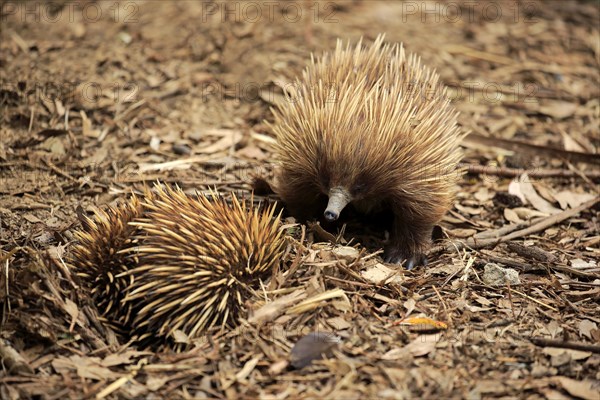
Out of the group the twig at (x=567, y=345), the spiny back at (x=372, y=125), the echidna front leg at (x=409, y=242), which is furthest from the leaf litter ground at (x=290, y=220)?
the spiny back at (x=372, y=125)

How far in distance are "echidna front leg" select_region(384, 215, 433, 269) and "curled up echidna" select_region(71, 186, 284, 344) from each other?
3.11 feet

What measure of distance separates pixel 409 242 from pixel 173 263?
5.34ft

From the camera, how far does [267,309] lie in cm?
361

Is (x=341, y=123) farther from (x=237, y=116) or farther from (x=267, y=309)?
(x=237, y=116)

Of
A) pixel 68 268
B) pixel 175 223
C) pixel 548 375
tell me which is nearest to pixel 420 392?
pixel 548 375

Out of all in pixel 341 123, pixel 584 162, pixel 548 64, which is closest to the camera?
pixel 341 123

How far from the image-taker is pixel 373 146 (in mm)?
3896

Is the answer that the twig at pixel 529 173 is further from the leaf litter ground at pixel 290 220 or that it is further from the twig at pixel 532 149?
the twig at pixel 532 149

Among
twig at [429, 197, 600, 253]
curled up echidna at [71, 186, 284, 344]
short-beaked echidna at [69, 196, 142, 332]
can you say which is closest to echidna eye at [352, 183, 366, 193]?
curled up echidna at [71, 186, 284, 344]

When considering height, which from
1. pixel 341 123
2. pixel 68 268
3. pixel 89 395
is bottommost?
pixel 89 395

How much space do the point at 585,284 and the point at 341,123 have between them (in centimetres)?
179

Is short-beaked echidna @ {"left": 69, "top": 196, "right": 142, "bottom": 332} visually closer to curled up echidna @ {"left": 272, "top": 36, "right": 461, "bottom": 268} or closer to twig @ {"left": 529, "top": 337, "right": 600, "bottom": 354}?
curled up echidna @ {"left": 272, "top": 36, "right": 461, "bottom": 268}

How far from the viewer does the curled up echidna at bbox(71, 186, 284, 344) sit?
3.45 m

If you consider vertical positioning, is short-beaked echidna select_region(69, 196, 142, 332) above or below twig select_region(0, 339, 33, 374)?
above
